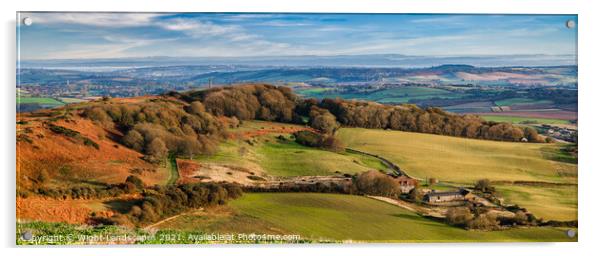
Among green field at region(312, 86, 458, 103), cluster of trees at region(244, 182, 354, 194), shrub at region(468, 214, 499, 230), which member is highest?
green field at region(312, 86, 458, 103)

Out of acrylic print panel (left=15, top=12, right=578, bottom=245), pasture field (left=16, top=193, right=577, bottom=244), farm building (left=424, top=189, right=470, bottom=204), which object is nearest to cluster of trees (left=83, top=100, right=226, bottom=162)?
acrylic print panel (left=15, top=12, right=578, bottom=245)

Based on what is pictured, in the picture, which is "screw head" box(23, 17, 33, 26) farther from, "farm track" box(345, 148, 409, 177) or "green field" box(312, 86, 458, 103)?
"farm track" box(345, 148, 409, 177)

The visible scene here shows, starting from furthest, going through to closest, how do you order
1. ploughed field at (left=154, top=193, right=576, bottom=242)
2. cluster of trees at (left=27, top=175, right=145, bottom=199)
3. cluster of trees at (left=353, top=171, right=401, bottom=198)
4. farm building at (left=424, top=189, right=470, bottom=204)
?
cluster of trees at (left=353, top=171, right=401, bottom=198) → farm building at (left=424, top=189, right=470, bottom=204) → ploughed field at (left=154, top=193, right=576, bottom=242) → cluster of trees at (left=27, top=175, right=145, bottom=199)

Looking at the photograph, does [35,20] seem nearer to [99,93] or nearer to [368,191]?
[99,93]

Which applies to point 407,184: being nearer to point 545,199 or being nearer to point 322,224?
point 322,224

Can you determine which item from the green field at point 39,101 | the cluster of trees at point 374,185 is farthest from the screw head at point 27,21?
the cluster of trees at point 374,185

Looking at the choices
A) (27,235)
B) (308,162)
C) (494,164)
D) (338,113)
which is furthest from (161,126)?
(494,164)

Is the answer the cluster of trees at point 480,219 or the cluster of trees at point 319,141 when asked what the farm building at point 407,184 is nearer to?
the cluster of trees at point 480,219
